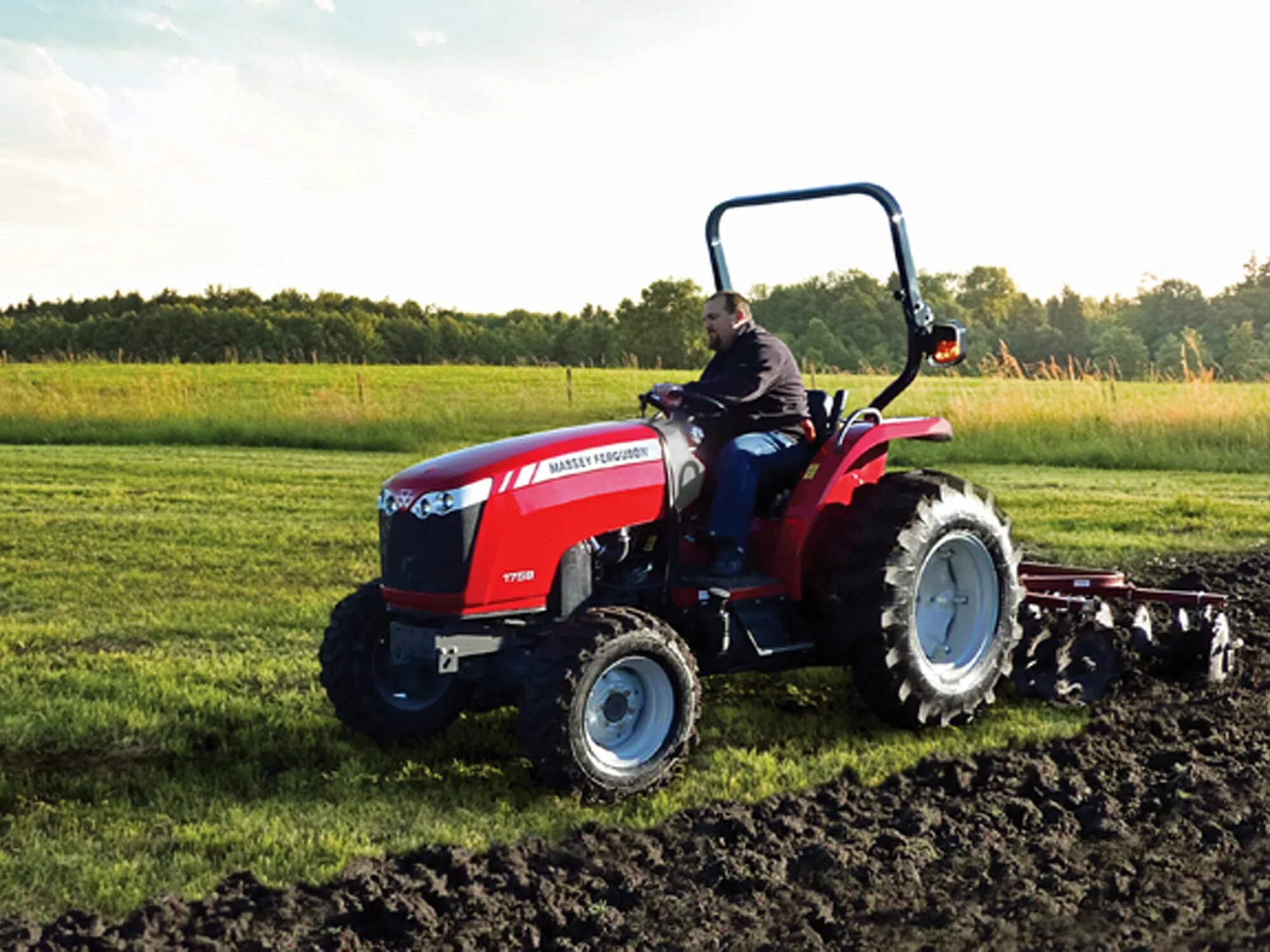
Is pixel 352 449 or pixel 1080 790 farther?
pixel 352 449

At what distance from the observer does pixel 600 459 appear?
526cm

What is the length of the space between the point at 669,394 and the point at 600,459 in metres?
0.46

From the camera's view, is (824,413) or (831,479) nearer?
(831,479)

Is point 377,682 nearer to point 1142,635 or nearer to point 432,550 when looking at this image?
point 432,550

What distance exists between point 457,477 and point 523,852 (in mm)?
1399

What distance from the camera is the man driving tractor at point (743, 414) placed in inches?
216

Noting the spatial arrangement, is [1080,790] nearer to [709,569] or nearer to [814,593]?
[814,593]

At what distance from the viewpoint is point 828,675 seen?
695 centimetres

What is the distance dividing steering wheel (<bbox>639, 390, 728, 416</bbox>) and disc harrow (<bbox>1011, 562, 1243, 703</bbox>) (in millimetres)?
1933

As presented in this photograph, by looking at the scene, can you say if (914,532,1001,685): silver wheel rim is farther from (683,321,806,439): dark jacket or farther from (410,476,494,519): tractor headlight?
(410,476,494,519): tractor headlight

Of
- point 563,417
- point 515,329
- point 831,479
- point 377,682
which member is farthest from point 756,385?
point 515,329

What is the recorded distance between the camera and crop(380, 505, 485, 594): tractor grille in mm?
4961

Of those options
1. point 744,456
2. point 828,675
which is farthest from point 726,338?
point 828,675

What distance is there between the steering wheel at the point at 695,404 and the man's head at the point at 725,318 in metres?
0.28
